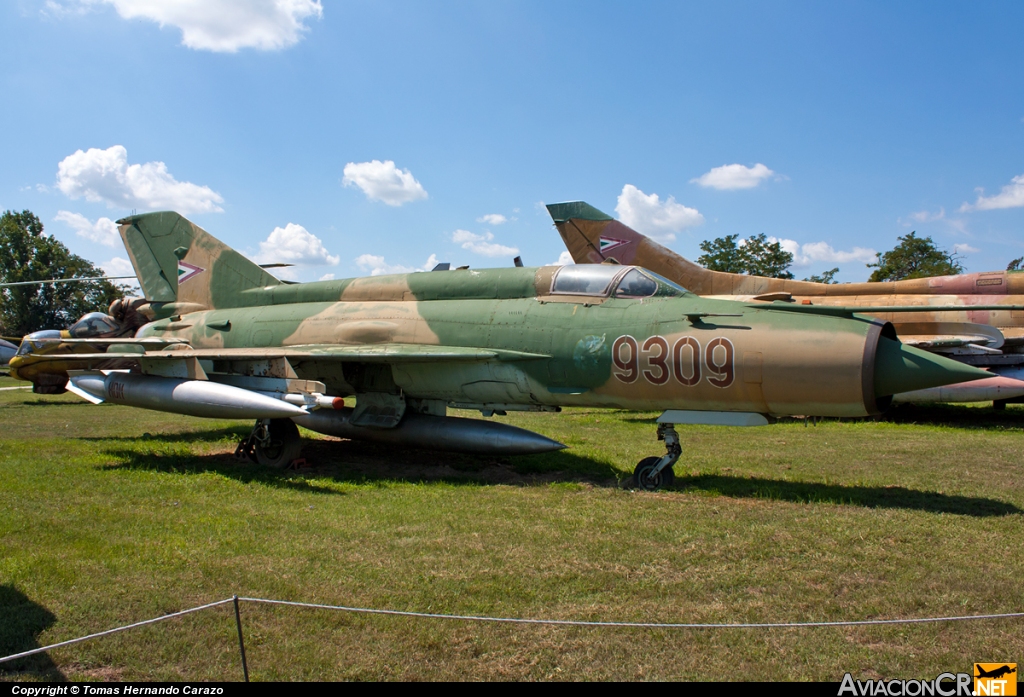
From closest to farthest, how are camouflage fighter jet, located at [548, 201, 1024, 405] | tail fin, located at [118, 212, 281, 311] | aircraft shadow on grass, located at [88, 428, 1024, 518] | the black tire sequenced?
aircraft shadow on grass, located at [88, 428, 1024, 518] → the black tire → tail fin, located at [118, 212, 281, 311] → camouflage fighter jet, located at [548, 201, 1024, 405]

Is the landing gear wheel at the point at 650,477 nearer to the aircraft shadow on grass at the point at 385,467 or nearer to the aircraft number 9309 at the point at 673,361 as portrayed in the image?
the aircraft shadow on grass at the point at 385,467

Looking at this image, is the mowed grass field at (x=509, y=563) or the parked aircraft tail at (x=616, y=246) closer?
the mowed grass field at (x=509, y=563)

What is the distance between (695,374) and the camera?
25.8 feet

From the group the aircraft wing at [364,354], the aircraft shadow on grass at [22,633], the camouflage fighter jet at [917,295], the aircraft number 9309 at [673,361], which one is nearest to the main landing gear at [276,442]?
the aircraft wing at [364,354]

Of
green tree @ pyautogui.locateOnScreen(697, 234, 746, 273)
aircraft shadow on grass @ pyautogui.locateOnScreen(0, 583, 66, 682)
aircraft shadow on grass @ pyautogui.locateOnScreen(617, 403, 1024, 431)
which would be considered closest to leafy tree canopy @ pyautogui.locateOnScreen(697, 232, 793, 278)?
green tree @ pyautogui.locateOnScreen(697, 234, 746, 273)

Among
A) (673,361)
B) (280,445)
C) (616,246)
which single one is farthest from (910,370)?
(616,246)

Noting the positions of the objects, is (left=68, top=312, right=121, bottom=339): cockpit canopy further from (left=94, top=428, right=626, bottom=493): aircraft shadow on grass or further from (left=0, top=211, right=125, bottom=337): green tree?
(left=0, top=211, right=125, bottom=337): green tree

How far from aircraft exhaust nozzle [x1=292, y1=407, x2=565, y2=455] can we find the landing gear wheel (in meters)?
1.19

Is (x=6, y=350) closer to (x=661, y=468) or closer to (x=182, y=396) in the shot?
(x=182, y=396)

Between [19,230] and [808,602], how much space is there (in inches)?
3032

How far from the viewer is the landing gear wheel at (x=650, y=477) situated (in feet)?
27.2

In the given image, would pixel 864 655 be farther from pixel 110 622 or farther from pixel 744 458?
pixel 744 458

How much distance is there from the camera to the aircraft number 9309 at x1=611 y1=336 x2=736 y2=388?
7711mm

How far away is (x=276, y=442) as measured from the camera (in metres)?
10.3
